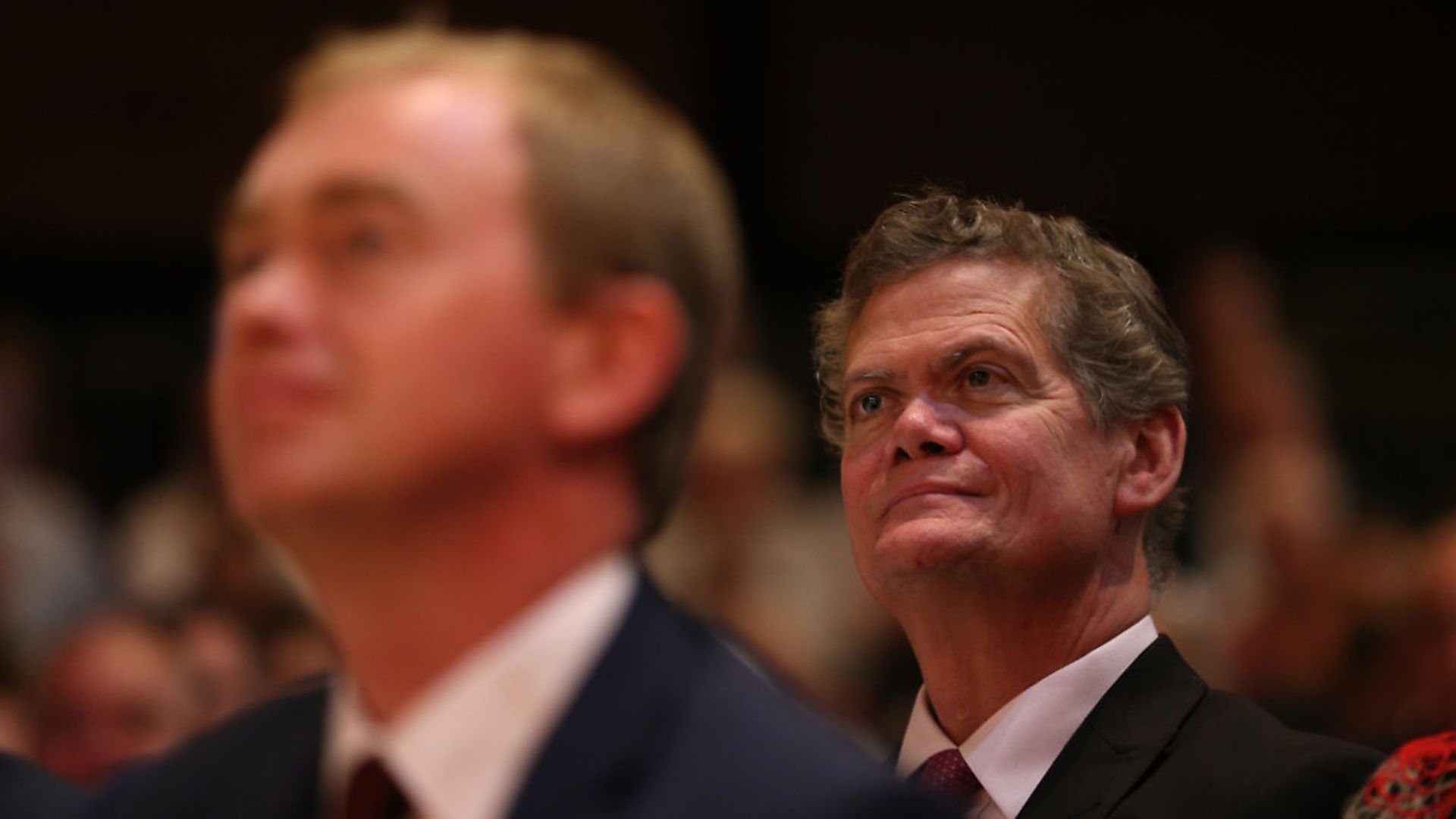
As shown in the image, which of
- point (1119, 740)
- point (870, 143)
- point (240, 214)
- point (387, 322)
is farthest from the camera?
point (870, 143)

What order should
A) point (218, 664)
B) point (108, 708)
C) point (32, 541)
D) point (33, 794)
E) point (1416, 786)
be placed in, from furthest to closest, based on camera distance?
1. point (32, 541)
2. point (218, 664)
3. point (108, 708)
4. point (1416, 786)
5. point (33, 794)

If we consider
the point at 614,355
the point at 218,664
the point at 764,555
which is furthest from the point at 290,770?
the point at 764,555

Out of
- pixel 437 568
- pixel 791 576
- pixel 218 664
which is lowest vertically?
pixel 791 576

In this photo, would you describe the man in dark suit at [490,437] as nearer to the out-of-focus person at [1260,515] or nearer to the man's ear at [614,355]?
the man's ear at [614,355]

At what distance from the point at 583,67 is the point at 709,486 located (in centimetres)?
344

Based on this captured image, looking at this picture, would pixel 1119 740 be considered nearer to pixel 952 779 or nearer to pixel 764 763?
pixel 952 779

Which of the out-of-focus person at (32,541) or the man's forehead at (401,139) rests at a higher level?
the man's forehead at (401,139)

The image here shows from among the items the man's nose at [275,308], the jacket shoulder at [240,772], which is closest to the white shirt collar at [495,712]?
the jacket shoulder at [240,772]

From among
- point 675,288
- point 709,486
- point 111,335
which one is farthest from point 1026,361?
point 111,335

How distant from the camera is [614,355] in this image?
5.03 ft

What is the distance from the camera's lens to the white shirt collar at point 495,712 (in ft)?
4.73

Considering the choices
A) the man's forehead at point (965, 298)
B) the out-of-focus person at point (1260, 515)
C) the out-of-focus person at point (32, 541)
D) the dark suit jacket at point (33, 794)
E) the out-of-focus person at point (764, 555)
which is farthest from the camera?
the out-of-focus person at point (32, 541)

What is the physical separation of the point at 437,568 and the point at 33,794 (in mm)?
562

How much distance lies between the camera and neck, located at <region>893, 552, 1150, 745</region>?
208 cm
